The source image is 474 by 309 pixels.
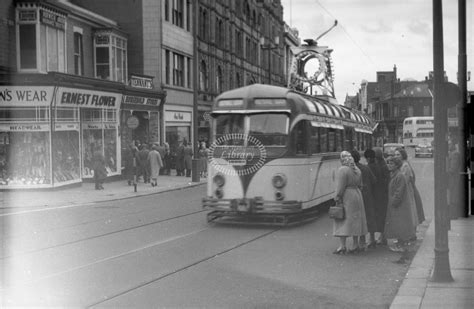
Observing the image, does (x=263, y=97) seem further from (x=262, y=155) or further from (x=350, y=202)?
(x=350, y=202)

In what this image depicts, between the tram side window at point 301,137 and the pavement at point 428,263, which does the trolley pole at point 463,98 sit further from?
the tram side window at point 301,137

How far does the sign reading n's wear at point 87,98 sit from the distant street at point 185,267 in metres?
9.85

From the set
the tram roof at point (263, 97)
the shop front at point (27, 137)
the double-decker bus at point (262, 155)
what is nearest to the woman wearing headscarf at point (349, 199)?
the double-decker bus at point (262, 155)

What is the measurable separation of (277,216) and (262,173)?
1044 millimetres

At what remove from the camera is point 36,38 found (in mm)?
24000

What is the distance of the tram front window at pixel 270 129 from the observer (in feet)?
44.7

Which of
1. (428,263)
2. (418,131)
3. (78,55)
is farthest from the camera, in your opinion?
(418,131)

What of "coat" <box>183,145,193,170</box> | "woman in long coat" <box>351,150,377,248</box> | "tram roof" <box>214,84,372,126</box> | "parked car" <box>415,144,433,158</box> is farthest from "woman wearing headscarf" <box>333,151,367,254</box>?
"parked car" <box>415,144,433,158</box>

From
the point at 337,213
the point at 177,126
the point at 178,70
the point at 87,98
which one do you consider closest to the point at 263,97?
the point at 337,213

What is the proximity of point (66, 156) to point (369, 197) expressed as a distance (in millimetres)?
16349

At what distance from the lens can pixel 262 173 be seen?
13484 millimetres

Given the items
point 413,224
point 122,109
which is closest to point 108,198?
point 122,109

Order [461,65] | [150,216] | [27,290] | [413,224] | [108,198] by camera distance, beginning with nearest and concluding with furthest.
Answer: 1. [27,290]
2. [413,224]
3. [461,65]
4. [150,216]
5. [108,198]

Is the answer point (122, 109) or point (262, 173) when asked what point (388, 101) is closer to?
point (122, 109)
